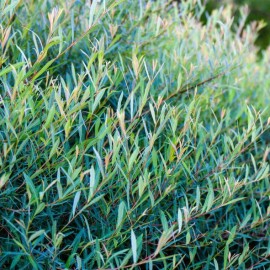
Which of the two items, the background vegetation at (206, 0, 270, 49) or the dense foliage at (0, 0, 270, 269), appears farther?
the background vegetation at (206, 0, 270, 49)

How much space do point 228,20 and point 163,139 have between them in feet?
3.10

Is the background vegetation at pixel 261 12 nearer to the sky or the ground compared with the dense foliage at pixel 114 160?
nearer to the ground

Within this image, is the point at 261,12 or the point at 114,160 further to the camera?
the point at 261,12

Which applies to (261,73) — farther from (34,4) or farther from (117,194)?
(117,194)

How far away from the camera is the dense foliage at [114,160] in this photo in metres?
1.68

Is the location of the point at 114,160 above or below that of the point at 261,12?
above

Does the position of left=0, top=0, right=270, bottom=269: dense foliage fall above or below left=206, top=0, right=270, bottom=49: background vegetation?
above

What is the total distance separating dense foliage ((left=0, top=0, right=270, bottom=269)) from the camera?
5.50 feet

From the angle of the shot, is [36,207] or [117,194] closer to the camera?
[36,207]

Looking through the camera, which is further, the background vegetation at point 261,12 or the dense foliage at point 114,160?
the background vegetation at point 261,12

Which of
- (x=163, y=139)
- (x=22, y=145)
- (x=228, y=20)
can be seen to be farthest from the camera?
(x=228, y=20)

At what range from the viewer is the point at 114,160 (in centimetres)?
169

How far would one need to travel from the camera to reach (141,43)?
2.49 m

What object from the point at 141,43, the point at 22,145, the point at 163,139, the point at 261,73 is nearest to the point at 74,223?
the point at 22,145
